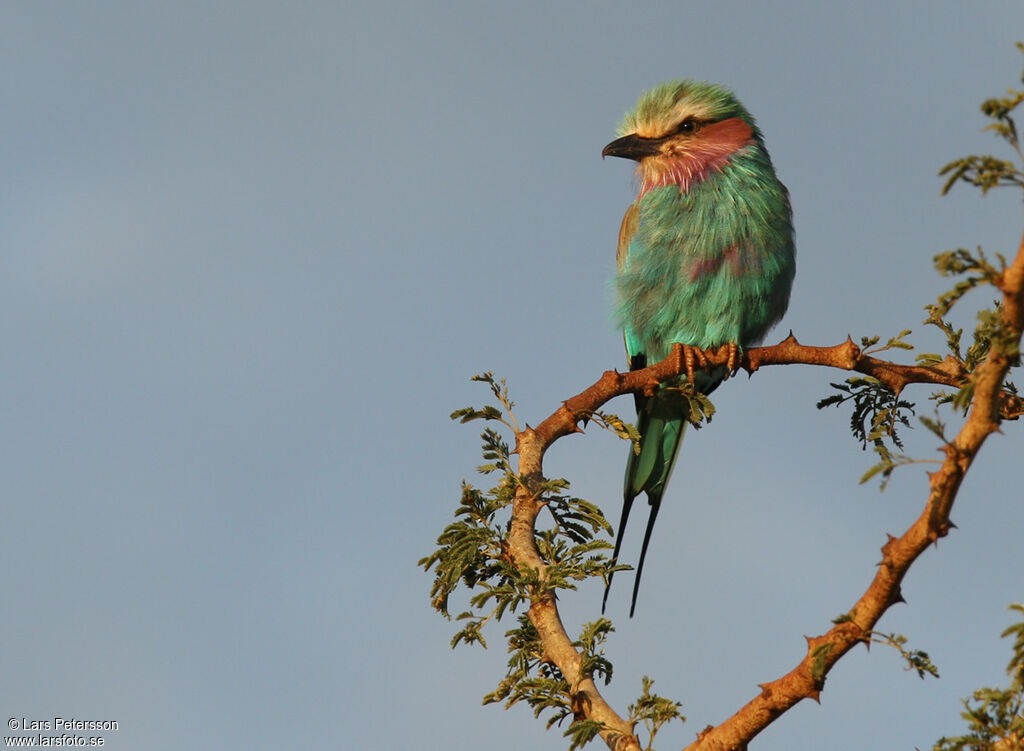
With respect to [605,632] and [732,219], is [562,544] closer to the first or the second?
[605,632]

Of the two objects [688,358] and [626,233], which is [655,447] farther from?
[626,233]

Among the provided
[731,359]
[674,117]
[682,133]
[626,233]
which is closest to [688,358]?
[731,359]

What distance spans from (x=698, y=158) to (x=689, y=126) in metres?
0.34

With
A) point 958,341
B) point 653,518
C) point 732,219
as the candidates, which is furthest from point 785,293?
point 958,341

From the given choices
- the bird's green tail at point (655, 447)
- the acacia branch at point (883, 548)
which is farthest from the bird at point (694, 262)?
the acacia branch at point (883, 548)

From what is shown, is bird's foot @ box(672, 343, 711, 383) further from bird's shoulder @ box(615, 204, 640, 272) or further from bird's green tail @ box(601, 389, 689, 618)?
bird's shoulder @ box(615, 204, 640, 272)

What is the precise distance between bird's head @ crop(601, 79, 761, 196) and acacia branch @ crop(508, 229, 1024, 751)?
2.16 metres

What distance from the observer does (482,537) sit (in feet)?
11.4

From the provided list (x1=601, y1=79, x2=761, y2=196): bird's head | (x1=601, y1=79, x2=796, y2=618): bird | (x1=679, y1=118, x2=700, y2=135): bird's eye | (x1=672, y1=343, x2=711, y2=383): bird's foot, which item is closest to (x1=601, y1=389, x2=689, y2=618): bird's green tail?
(x1=601, y1=79, x2=796, y2=618): bird

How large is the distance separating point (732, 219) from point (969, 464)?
11.6ft

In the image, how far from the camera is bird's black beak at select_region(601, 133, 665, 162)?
6.40 m

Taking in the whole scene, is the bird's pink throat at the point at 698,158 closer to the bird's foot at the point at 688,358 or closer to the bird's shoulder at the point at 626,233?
the bird's shoulder at the point at 626,233

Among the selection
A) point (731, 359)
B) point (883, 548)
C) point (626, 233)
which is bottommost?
point (883, 548)

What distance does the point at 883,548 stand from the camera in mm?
2561
